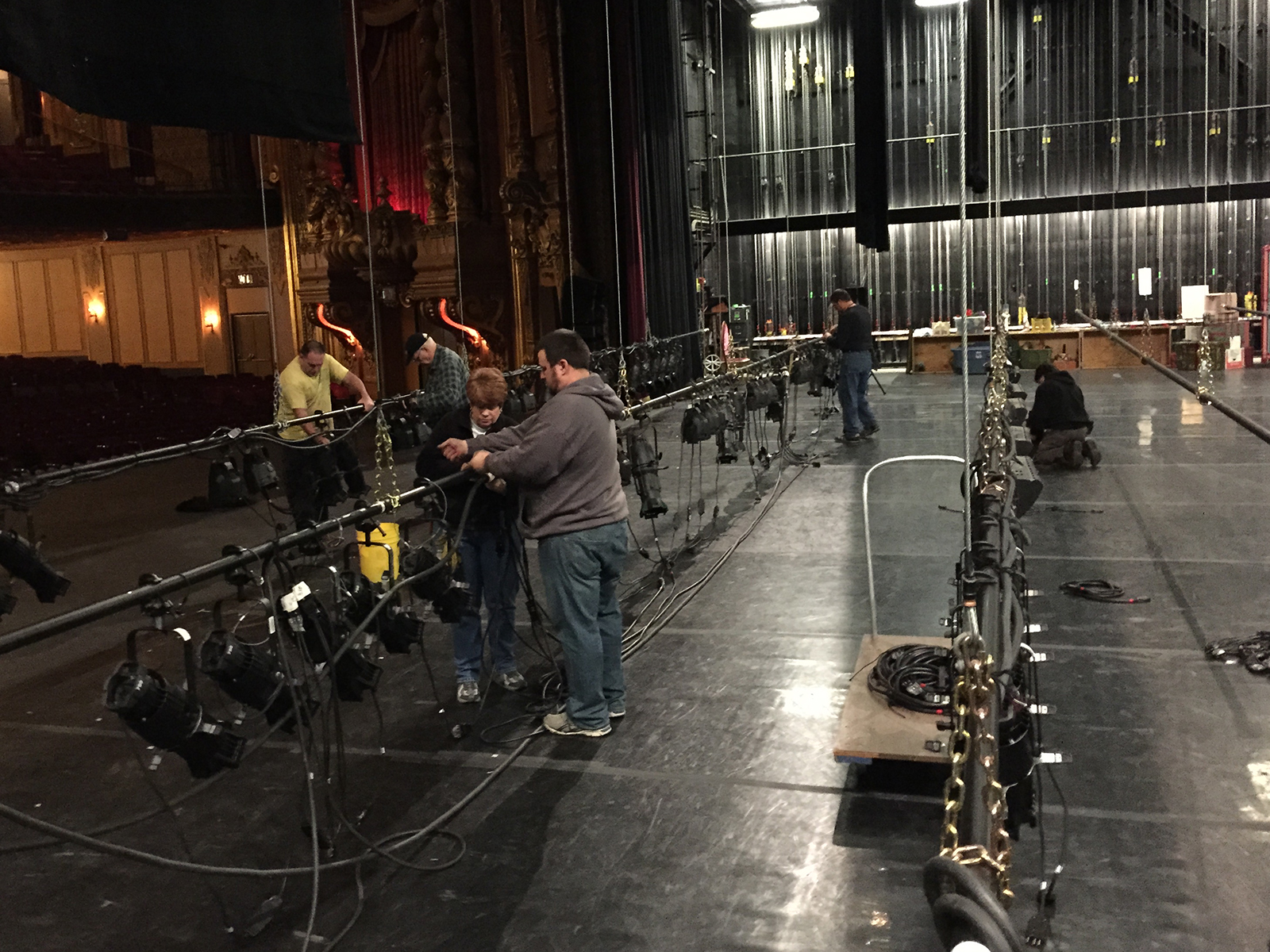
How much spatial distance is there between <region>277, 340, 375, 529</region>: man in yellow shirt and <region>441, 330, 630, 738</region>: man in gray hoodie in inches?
139

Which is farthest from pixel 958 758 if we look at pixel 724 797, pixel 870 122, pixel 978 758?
pixel 870 122

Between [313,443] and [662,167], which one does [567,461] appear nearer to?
[313,443]

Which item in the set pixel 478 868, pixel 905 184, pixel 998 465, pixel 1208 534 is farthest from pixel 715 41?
pixel 478 868

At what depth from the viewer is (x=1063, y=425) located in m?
10.3

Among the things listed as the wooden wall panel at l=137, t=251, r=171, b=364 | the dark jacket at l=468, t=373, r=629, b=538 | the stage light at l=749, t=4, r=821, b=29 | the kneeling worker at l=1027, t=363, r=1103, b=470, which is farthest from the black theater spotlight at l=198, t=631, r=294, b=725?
the stage light at l=749, t=4, r=821, b=29

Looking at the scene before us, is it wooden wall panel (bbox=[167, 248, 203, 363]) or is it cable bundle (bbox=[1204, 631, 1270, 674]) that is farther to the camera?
wooden wall panel (bbox=[167, 248, 203, 363])

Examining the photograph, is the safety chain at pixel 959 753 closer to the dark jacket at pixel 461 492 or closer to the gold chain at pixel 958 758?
the gold chain at pixel 958 758

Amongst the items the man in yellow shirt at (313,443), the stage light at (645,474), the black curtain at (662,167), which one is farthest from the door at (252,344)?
the stage light at (645,474)

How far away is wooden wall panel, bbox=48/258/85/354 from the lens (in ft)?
40.8

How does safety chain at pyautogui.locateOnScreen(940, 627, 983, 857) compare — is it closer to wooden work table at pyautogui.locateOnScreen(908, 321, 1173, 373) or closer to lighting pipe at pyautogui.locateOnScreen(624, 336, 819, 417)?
lighting pipe at pyautogui.locateOnScreen(624, 336, 819, 417)

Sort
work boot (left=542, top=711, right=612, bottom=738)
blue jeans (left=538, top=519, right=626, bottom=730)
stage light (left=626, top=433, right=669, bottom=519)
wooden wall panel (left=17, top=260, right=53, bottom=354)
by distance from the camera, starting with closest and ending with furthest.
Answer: blue jeans (left=538, top=519, right=626, bottom=730)
work boot (left=542, top=711, right=612, bottom=738)
stage light (left=626, top=433, right=669, bottom=519)
wooden wall panel (left=17, top=260, right=53, bottom=354)

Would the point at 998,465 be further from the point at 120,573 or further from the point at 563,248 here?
the point at 563,248

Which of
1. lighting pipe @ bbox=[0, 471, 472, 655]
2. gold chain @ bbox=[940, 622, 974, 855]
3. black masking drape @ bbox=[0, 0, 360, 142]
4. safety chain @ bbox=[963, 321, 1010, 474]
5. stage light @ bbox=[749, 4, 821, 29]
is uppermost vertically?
stage light @ bbox=[749, 4, 821, 29]

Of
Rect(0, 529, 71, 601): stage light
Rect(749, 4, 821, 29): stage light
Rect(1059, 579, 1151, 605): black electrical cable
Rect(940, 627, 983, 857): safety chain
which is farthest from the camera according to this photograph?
Rect(749, 4, 821, 29): stage light
